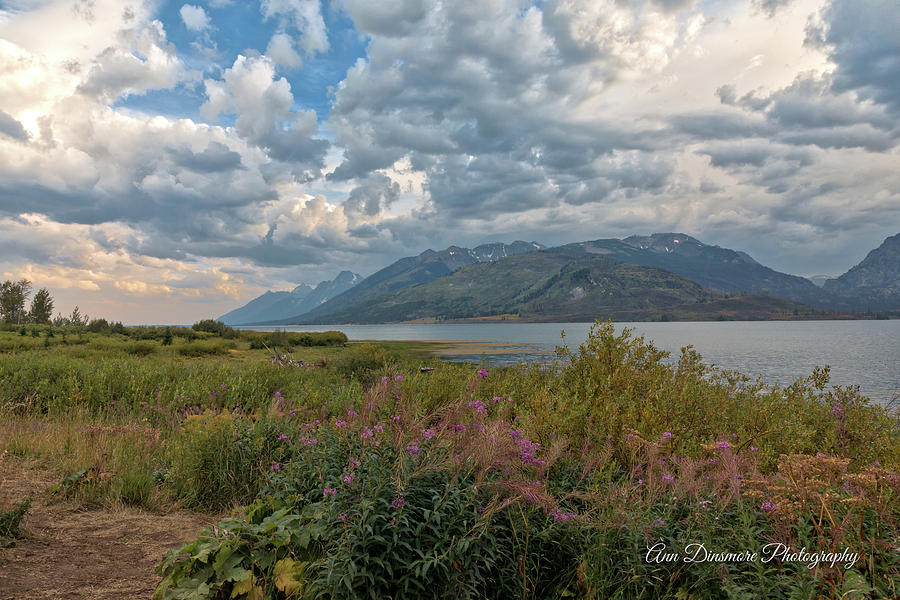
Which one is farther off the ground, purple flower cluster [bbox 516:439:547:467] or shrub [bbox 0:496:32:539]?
purple flower cluster [bbox 516:439:547:467]

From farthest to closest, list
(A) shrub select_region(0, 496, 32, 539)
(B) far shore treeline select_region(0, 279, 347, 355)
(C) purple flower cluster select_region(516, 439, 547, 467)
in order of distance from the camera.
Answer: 1. (B) far shore treeline select_region(0, 279, 347, 355)
2. (A) shrub select_region(0, 496, 32, 539)
3. (C) purple flower cluster select_region(516, 439, 547, 467)

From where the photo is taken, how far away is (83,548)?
4609 mm

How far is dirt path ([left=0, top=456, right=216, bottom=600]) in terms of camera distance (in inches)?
152

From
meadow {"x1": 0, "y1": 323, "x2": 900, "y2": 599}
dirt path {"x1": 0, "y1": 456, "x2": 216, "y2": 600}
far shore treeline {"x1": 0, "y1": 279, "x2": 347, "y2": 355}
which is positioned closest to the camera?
meadow {"x1": 0, "y1": 323, "x2": 900, "y2": 599}

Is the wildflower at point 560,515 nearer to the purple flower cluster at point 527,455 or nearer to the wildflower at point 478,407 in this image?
the purple flower cluster at point 527,455

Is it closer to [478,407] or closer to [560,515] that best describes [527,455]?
[560,515]

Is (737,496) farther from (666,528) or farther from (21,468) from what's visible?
(21,468)

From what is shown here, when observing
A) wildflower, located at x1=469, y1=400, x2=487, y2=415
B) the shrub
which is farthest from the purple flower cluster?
the shrub

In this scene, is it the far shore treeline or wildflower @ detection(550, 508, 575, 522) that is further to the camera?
the far shore treeline

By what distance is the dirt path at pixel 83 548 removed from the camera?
386cm

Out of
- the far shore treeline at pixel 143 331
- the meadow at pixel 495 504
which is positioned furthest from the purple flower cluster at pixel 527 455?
the far shore treeline at pixel 143 331
